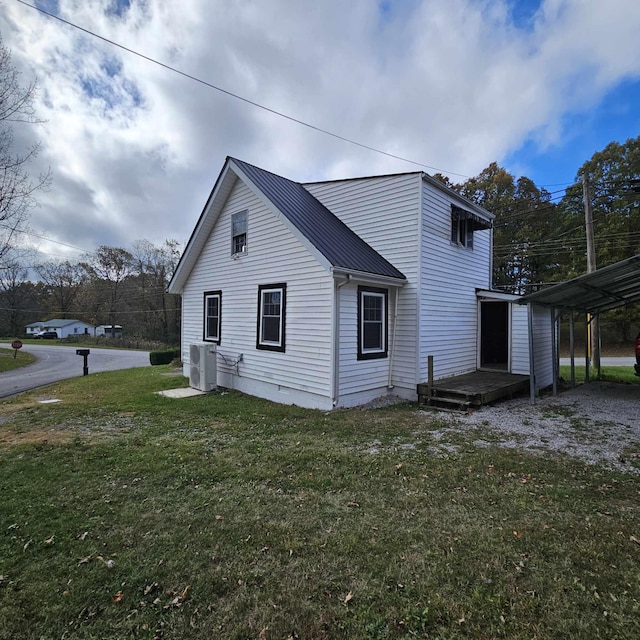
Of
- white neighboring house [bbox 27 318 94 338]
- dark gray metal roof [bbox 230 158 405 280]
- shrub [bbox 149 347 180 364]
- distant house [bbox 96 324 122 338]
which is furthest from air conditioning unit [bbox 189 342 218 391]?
white neighboring house [bbox 27 318 94 338]

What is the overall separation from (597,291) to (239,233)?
958 cm

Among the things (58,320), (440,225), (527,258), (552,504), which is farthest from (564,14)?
A: (58,320)

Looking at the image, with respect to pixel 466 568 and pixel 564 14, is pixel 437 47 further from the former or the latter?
pixel 466 568

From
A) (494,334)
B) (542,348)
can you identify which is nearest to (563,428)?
(542,348)

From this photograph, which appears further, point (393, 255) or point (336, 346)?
point (393, 255)

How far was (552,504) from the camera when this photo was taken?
352 centimetres

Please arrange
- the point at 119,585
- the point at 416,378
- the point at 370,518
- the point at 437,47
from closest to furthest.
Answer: the point at 119,585 → the point at 370,518 → the point at 416,378 → the point at 437,47

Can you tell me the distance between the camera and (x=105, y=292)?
51.2 meters

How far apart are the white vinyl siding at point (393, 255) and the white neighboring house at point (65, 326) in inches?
2605

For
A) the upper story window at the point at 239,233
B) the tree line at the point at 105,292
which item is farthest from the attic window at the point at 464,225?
the tree line at the point at 105,292

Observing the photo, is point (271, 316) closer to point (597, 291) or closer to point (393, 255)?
point (393, 255)

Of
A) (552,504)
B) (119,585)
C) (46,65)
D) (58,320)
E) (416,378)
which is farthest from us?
(58,320)

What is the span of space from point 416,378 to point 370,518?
5562 mm

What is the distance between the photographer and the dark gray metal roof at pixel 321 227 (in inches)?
309
